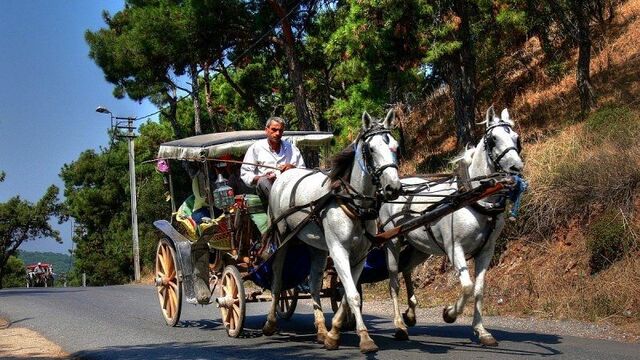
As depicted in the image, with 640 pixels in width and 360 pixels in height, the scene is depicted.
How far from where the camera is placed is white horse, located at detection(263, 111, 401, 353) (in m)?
7.96

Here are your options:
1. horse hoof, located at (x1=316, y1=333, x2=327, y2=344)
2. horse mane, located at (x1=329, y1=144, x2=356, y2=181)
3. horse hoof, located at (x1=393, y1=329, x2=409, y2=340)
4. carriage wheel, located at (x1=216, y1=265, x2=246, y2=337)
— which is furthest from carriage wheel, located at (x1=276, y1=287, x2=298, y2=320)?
horse mane, located at (x1=329, y1=144, x2=356, y2=181)

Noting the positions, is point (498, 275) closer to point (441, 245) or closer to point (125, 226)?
point (441, 245)

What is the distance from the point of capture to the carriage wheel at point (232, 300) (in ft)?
32.5

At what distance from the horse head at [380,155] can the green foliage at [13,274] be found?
209 feet

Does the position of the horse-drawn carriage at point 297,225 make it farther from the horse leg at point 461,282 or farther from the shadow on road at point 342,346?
the horse leg at point 461,282

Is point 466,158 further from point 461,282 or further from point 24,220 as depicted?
point 24,220

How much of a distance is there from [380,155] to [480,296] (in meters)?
1.94

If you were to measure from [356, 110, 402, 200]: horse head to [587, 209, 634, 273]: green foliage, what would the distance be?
5.07 meters

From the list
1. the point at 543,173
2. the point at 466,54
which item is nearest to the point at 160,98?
the point at 466,54

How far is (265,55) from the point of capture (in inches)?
1088

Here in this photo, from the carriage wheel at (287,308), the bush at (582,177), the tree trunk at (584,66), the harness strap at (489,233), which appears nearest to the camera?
the harness strap at (489,233)

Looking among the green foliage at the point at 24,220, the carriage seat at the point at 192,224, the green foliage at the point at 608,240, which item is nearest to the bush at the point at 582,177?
the green foliage at the point at 608,240

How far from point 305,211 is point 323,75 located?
23782mm

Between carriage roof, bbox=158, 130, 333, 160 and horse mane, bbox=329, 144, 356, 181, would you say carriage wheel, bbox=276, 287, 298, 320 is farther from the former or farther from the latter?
horse mane, bbox=329, 144, 356, 181
